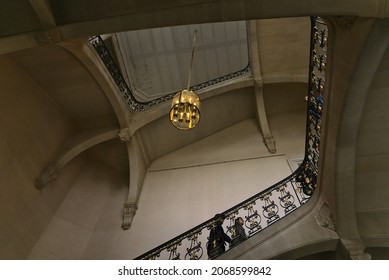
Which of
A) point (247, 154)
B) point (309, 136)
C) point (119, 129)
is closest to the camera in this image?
point (309, 136)

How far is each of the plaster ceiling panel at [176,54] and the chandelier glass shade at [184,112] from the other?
251 inches

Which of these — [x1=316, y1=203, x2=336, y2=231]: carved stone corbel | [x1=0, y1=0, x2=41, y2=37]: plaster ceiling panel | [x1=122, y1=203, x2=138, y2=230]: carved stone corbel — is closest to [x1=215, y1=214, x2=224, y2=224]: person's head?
[x1=316, y1=203, x2=336, y2=231]: carved stone corbel

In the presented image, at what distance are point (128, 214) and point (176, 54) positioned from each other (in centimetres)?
678

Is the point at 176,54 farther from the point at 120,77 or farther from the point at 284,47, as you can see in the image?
the point at 284,47

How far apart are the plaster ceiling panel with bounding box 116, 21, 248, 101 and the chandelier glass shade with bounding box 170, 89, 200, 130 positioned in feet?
20.9

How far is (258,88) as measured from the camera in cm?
971

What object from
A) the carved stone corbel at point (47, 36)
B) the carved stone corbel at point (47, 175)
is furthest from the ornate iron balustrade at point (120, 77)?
the carved stone corbel at point (47, 36)

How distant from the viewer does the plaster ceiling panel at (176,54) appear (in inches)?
445

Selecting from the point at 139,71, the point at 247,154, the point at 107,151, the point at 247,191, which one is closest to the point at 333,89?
the point at 247,191

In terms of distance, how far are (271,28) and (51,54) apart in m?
6.20

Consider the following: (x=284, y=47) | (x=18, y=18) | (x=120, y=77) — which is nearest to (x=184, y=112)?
(x=18, y=18)

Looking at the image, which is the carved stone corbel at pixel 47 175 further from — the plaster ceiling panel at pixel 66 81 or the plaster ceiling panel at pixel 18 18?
the plaster ceiling panel at pixel 18 18

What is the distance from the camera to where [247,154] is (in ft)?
30.8

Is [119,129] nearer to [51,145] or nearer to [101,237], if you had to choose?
[51,145]
